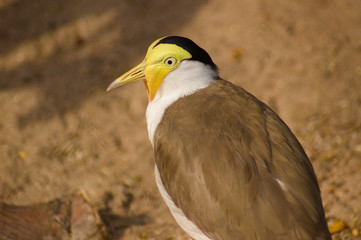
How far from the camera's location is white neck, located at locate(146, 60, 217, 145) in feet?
10.00

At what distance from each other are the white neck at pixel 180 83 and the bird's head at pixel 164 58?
38mm

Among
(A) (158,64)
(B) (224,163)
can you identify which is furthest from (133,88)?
(B) (224,163)

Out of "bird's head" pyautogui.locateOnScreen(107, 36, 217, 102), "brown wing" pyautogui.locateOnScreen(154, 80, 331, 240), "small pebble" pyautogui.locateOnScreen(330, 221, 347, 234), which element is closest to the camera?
"brown wing" pyautogui.locateOnScreen(154, 80, 331, 240)

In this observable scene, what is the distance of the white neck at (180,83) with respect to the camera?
305cm

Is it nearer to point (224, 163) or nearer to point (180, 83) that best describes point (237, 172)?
point (224, 163)

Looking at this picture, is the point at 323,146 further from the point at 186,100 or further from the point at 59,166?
the point at 59,166

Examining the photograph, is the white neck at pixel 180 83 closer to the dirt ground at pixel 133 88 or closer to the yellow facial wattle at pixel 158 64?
the yellow facial wattle at pixel 158 64

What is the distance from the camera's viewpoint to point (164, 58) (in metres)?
3.05

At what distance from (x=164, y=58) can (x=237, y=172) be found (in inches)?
42.7

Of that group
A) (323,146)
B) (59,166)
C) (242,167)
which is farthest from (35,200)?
(323,146)

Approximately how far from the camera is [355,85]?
4.73 m

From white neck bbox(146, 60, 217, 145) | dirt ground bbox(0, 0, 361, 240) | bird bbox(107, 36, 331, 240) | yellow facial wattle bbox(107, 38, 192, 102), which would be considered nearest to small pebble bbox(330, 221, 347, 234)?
dirt ground bbox(0, 0, 361, 240)

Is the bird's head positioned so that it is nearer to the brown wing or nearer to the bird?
the bird

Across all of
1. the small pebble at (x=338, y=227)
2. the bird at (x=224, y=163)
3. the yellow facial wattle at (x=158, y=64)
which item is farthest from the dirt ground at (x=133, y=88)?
the yellow facial wattle at (x=158, y=64)
